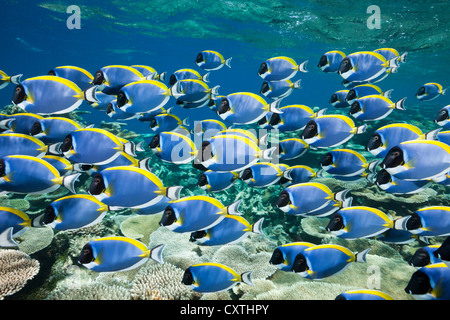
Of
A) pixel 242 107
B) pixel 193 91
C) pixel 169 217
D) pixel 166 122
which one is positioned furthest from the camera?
pixel 166 122

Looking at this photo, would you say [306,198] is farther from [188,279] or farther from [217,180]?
[188,279]

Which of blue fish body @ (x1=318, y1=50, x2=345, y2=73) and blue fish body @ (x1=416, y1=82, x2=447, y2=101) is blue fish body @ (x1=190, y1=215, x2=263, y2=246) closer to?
blue fish body @ (x1=318, y1=50, x2=345, y2=73)

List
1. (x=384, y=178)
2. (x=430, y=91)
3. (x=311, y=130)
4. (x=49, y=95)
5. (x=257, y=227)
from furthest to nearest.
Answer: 1. (x=430, y=91)
2. (x=311, y=130)
3. (x=257, y=227)
4. (x=49, y=95)
5. (x=384, y=178)

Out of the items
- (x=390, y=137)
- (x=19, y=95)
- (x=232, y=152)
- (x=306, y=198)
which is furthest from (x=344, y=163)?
(x=19, y=95)

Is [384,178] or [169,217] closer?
[169,217]

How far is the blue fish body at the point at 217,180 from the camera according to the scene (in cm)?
274

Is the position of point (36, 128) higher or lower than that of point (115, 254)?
higher

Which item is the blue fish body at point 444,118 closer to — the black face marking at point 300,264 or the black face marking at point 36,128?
the black face marking at point 300,264

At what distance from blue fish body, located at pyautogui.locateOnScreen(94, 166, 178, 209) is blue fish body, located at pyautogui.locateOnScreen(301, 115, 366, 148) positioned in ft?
6.01

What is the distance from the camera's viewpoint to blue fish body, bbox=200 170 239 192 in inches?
108

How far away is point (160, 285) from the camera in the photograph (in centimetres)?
350

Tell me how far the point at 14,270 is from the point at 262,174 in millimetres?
4035

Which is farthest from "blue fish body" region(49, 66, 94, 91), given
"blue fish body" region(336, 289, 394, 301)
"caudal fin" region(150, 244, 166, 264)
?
"blue fish body" region(336, 289, 394, 301)

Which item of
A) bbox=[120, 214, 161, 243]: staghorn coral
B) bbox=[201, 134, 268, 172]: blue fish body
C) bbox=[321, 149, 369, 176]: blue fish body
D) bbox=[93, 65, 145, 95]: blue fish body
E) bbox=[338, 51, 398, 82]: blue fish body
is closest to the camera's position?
bbox=[201, 134, 268, 172]: blue fish body
